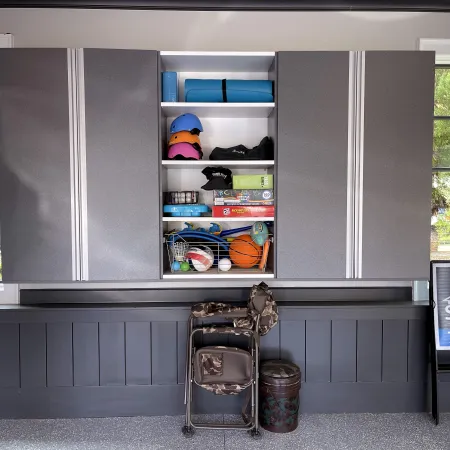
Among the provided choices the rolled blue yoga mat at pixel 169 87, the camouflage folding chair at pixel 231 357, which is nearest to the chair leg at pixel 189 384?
the camouflage folding chair at pixel 231 357

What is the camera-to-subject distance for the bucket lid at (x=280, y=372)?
2504 mm

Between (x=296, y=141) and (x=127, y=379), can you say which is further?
(x=127, y=379)

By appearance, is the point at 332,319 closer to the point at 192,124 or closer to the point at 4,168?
the point at 192,124

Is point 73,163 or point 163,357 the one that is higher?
point 73,163

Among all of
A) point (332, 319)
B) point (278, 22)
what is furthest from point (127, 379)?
point (278, 22)

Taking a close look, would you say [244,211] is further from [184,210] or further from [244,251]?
[184,210]

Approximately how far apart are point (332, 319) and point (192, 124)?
151 cm

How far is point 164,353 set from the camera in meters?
2.73

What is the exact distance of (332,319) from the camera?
9.04 feet

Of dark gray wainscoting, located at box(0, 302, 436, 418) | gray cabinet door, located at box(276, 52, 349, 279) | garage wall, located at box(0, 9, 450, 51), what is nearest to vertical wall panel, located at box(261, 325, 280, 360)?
dark gray wainscoting, located at box(0, 302, 436, 418)

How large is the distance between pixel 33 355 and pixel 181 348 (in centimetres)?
93

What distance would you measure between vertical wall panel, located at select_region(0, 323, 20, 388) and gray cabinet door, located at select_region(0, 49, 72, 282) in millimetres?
461

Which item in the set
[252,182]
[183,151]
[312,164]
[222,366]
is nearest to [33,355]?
[222,366]

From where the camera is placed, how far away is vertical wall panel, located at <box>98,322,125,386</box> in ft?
8.91
